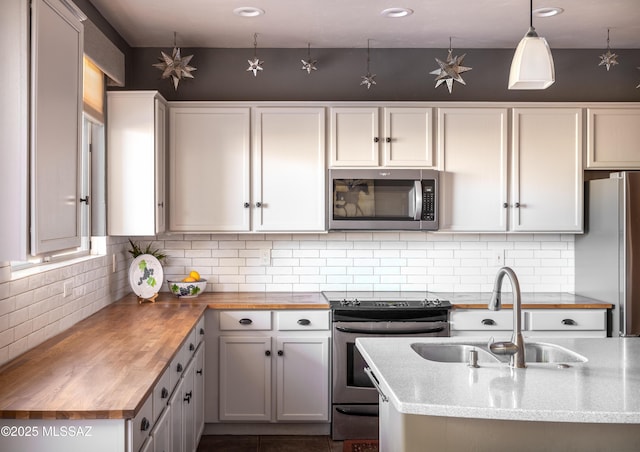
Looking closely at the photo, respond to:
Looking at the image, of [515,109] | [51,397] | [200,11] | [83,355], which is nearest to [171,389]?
[83,355]

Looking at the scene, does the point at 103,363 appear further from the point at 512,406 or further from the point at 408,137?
the point at 408,137

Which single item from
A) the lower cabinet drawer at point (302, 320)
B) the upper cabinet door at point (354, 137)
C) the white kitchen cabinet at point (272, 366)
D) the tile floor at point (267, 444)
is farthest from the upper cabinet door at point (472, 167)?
the tile floor at point (267, 444)

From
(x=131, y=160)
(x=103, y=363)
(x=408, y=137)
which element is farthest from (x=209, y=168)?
(x=103, y=363)

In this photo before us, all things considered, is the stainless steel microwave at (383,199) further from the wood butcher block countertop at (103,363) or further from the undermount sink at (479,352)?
the undermount sink at (479,352)

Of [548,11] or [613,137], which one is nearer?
[548,11]

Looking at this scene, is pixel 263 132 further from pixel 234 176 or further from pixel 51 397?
pixel 51 397

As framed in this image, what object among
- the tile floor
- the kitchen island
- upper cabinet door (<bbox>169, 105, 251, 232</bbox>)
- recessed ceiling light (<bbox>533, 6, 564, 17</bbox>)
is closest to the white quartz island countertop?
the kitchen island

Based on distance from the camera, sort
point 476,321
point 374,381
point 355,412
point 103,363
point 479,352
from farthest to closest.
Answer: point 476,321 → point 355,412 → point 479,352 → point 103,363 → point 374,381

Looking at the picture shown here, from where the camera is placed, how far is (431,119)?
436 centimetres

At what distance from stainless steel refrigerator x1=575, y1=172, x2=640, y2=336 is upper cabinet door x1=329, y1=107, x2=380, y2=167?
1547mm

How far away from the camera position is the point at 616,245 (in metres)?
4.09

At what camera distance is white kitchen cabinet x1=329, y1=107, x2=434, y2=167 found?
4332 mm

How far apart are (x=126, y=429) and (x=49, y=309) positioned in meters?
1.30

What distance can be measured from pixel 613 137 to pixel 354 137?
6.02ft
